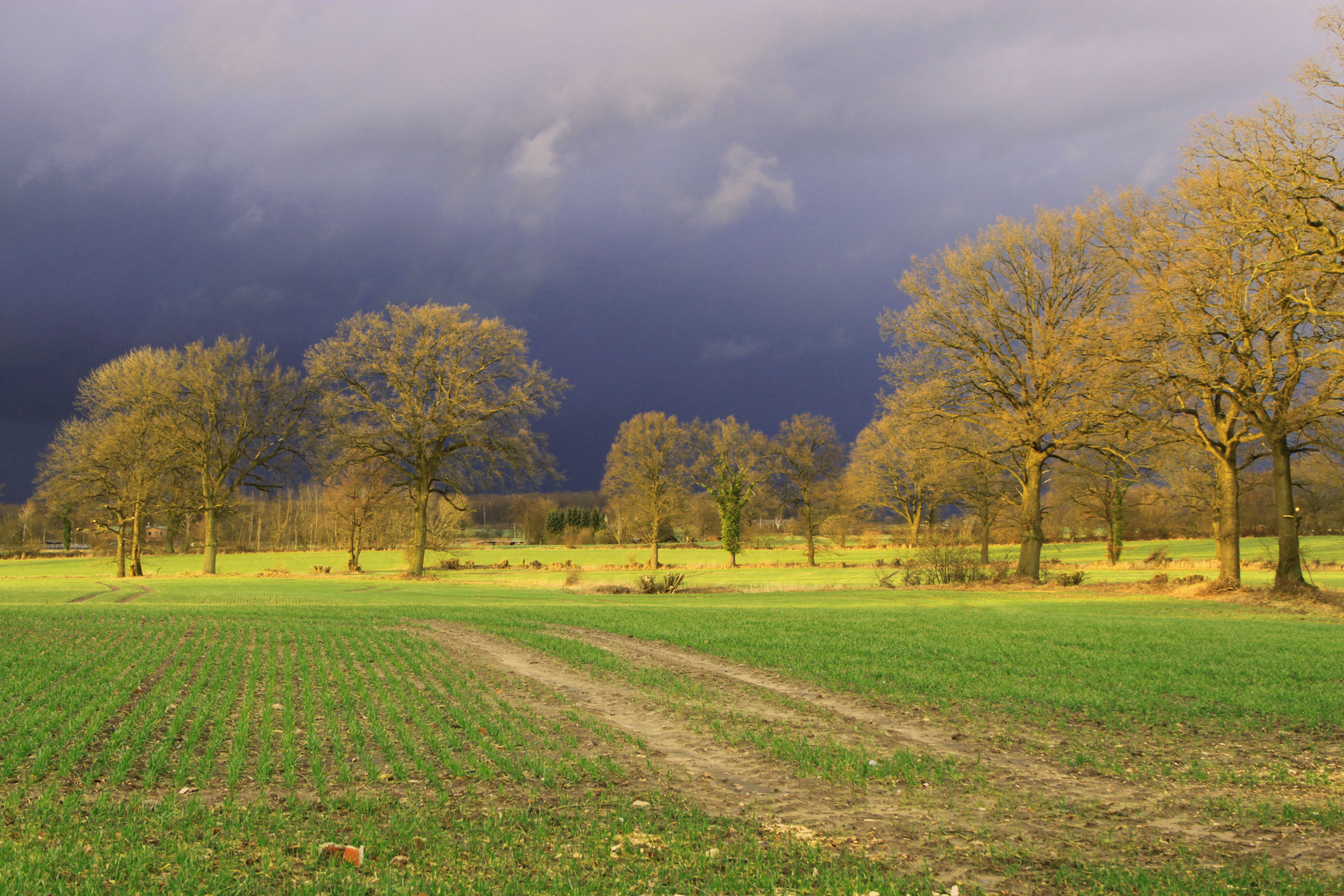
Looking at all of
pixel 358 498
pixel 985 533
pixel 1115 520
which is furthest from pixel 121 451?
pixel 1115 520

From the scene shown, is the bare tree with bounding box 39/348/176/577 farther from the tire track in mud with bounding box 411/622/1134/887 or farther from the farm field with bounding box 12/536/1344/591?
the tire track in mud with bounding box 411/622/1134/887

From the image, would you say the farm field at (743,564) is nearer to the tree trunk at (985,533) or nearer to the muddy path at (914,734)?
the tree trunk at (985,533)

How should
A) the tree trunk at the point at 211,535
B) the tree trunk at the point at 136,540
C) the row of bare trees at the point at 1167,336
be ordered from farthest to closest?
the tree trunk at the point at 211,535, the tree trunk at the point at 136,540, the row of bare trees at the point at 1167,336

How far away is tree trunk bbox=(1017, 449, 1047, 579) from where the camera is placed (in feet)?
101

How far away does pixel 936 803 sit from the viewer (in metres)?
6.07

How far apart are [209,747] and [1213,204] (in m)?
26.6

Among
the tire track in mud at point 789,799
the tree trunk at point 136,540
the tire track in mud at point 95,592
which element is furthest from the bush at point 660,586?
the tree trunk at point 136,540

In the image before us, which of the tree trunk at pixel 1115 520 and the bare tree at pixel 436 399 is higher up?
the bare tree at pixel 436 399

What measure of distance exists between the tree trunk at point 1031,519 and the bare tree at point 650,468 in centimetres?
3432

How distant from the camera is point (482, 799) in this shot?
599cm

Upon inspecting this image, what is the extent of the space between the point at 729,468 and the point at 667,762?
55.9 metres

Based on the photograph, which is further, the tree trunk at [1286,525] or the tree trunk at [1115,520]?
the tree trunk at [1115,520]

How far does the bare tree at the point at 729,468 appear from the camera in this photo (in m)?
60.9

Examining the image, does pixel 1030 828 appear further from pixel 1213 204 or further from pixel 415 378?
pixel 415 378
